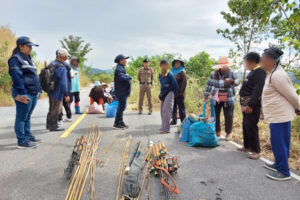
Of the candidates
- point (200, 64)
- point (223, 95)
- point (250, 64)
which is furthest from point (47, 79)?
point (200, 64)

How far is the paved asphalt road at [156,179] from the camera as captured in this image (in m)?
2.68

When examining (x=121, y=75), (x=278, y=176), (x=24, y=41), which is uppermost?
(x=24, y=41)

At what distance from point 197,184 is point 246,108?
1.87 m

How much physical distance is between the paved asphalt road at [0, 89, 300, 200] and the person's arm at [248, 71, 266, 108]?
3.52 feet

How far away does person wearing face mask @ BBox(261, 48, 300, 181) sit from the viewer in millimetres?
3057

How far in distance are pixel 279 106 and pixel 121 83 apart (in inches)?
159

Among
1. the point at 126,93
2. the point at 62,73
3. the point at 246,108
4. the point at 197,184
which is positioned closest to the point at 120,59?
the point at 126,93

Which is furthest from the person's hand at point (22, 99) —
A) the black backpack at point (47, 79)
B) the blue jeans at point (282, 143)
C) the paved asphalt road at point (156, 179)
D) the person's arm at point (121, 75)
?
the blue jeans at point (282, 143)

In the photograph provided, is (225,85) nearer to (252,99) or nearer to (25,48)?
(252,99)

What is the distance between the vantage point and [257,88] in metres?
3.86

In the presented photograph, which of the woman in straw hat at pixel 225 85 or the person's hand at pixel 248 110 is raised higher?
the woman in straw hat at pixel 225 85

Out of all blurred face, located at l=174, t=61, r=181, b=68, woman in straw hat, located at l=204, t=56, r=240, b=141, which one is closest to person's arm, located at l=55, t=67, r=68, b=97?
blurred face, located at l=174, t=61, r=181, b=68

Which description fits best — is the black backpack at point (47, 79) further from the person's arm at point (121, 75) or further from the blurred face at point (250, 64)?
the blurred face at point (250, 64)

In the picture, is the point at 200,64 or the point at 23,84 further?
the point at 200,64
